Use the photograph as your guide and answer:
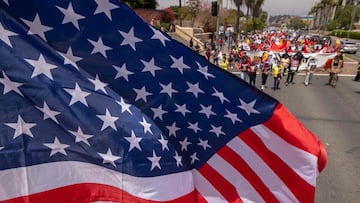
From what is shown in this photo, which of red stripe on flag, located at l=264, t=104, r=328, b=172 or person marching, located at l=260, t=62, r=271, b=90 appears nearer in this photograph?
red stripe on flag, located at l=264, t=104, r=328, b=172

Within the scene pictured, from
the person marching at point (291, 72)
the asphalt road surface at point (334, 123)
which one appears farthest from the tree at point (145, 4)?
the asphalt road surface at point (334, 123)

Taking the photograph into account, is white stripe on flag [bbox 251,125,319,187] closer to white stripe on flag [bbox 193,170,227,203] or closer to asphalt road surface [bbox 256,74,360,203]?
white stripe on flag [bbox 193,170,227,203]

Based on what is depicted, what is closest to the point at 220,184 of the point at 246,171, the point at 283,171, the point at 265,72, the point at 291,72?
the point at 246,171

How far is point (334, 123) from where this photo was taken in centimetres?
971

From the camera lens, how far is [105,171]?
234 cm

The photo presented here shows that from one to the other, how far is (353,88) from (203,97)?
48.9ft

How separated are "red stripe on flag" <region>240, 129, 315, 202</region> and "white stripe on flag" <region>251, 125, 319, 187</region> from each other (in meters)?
0.03

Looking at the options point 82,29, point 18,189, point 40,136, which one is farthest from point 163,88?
point 18,189

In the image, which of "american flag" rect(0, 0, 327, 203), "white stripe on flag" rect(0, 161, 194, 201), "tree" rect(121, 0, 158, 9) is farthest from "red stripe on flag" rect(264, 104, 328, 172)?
"tree" rect(121, 0, 158, 9)

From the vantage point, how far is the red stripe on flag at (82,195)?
2.18 m

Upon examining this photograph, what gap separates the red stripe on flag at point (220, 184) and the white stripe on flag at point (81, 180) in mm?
213

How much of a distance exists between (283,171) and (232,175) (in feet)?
1.42

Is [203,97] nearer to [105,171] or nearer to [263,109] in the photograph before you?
[263,109]

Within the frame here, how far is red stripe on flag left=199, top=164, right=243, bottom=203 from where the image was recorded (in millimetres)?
2834
